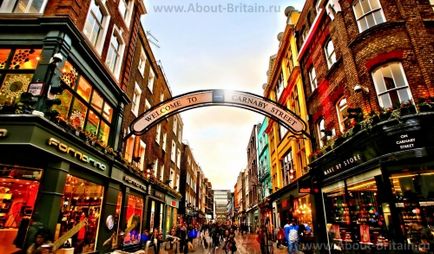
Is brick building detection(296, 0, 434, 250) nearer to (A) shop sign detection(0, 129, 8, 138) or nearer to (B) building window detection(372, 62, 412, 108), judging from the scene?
(B) building window detection(372, 62, 412, 108)

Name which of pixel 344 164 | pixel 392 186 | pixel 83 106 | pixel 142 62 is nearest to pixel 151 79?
pixel 142 62

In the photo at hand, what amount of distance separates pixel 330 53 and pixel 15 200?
1557cm

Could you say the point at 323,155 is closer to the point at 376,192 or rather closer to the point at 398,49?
the point at 376,192

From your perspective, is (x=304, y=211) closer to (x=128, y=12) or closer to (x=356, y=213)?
(x=356, y=213)

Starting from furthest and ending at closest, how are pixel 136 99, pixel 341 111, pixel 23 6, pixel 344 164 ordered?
pixel 136 99 → pixel 341 111 → pixel 344 164 → pixel 23 6

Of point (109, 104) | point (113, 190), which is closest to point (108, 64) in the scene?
point (109, 104)

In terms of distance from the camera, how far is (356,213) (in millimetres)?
10055

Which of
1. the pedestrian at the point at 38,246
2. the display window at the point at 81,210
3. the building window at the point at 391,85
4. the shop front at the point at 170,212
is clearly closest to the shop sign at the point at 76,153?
the display window at the point at 81,210

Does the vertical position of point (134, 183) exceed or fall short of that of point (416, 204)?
it exceeds it

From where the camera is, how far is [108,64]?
11969mm

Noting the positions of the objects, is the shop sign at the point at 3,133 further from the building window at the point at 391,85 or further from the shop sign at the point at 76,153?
the building window at the point at 391,85

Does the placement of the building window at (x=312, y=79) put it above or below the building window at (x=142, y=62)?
below

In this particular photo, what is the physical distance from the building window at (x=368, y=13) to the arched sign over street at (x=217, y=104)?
524 cm

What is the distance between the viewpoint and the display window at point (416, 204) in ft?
23.9
